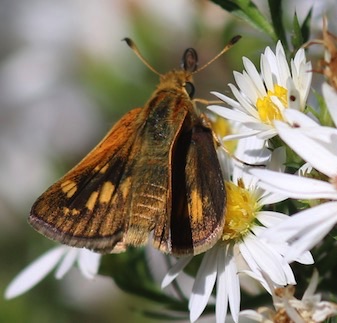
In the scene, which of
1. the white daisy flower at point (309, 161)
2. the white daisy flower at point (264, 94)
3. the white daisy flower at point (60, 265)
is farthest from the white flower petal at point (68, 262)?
the white daisy flower at point (309, 161)

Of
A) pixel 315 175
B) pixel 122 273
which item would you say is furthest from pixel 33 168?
pixel 315 175

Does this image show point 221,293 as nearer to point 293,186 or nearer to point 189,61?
point 293,186

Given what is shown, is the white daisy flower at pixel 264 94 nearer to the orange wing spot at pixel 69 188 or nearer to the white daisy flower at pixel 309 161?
the white daisy flower at pixel 309 161

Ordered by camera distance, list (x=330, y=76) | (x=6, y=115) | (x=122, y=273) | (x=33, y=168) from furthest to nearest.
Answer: (x=6, y=115)
(x=33, y=168)
(x=122, y=273)
(x=330, y=76)

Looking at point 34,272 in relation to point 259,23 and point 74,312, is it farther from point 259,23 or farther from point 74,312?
point 74,312

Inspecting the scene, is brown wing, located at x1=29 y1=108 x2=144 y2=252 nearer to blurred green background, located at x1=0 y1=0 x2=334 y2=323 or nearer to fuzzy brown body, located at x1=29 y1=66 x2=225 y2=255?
fuzzy brown body, located at x1=29 y1=66 x2=225 y2=255

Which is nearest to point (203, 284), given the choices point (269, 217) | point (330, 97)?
point (269, 217)
